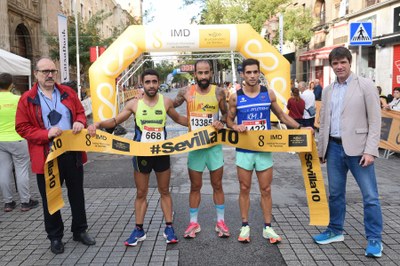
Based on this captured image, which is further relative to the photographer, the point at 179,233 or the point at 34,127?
the point at 179,233

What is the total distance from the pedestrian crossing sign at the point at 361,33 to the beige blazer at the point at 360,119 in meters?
5.87

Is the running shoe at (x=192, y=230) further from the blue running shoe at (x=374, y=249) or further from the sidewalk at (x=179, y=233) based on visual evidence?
the blue running shoe at (x=374, y=249)

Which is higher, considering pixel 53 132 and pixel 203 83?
pixel 203 83

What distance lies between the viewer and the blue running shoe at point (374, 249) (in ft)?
12.7

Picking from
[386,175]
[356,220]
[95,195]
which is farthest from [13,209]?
[386,175]

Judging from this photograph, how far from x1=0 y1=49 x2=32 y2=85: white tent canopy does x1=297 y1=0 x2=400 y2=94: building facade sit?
986 centimetres

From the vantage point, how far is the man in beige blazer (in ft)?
12.8

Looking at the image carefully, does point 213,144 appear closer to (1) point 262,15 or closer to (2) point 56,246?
(2) point 56,246

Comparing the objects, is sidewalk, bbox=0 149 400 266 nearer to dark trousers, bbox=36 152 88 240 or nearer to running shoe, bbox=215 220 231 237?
running shoe, bbox=215 220 231 237

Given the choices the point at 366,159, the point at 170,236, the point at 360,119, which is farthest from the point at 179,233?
the point at 360,119

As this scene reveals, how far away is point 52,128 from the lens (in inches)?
159

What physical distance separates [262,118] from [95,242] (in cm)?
231

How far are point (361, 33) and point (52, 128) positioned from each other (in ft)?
25.5

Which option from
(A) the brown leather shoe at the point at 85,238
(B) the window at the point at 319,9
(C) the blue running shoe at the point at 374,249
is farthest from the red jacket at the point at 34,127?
(B) the window at the point at 319,9
